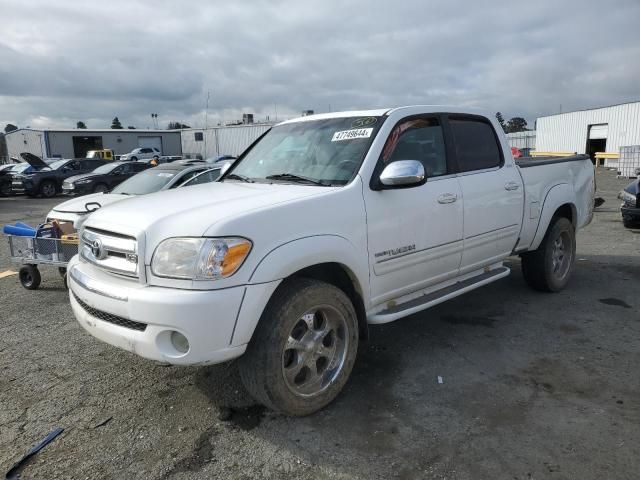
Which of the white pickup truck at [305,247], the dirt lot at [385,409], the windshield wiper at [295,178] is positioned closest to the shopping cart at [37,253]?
the dirt lot at [385,409]

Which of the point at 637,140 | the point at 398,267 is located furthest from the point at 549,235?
the point at 637,140

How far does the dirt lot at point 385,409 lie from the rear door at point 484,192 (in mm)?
751

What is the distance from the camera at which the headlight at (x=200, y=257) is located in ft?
8.91

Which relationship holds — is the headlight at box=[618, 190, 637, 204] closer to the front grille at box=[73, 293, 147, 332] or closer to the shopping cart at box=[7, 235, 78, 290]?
the shopping cart at box=[7, 235, 78, 290]

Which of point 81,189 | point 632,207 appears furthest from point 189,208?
point 81,189

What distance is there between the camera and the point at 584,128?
36.1 m

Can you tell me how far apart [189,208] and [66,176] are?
73.4ft

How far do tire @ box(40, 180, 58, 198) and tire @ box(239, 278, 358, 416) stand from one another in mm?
22225

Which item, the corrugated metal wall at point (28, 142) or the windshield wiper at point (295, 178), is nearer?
the windshield wiper at point (295, 178)

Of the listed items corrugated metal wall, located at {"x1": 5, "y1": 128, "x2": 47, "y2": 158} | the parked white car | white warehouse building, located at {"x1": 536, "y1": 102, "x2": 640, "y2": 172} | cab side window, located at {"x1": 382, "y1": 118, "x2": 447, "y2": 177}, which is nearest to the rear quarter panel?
cab side window, located at {"x1": 382, "y1": 118, "x2": 447, "y2": 177}

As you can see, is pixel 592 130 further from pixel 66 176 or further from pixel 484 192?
pixel 484 192

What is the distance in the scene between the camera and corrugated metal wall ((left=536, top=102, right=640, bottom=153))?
31.3 m

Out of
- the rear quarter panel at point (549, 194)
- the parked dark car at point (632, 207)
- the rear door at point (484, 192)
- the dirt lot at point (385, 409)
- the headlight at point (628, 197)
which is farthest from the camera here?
the headlight at point (628, 197)

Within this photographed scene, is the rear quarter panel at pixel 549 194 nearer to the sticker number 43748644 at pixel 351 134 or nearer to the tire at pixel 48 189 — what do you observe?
the sticker number 43748644 at pixel 351 134
